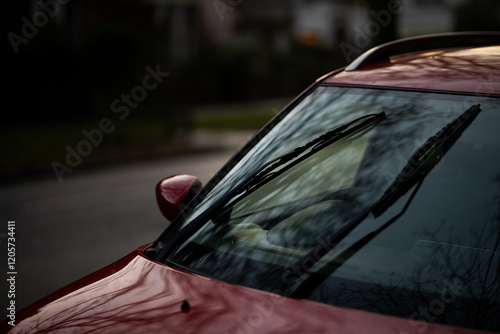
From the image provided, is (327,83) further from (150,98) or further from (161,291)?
(150,98)

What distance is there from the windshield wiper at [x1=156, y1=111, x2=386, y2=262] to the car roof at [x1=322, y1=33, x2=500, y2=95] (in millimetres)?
165

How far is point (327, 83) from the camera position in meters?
2.77

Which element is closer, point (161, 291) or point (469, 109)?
point (161, 291)

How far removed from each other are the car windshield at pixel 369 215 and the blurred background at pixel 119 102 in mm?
3717

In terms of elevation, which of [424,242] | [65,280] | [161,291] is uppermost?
[161,291]

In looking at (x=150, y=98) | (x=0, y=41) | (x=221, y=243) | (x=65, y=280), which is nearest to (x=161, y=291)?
(x=221, y=243)

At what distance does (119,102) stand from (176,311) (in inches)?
577

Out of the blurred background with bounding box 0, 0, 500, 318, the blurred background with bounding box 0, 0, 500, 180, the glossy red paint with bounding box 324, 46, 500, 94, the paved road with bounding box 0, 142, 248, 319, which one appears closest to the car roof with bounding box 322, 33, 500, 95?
the glossy red paint with bounding box 324, 46, 500, 94

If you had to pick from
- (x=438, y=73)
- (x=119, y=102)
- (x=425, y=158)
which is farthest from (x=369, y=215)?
(x=119, y=102)

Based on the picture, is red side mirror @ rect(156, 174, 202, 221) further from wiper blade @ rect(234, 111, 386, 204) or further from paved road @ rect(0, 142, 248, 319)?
paved road @ rect(0, 142, 248, 319)

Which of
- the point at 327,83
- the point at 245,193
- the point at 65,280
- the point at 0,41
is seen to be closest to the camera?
the point at 245,193

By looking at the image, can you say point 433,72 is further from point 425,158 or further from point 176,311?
point 176,311

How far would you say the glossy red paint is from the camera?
7.93ft

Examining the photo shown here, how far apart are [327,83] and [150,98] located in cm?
1448
